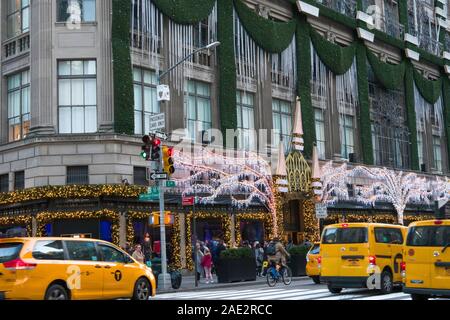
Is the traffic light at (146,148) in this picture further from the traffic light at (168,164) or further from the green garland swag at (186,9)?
the green garland swag at (186,9)

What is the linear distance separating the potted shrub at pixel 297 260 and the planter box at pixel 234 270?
283 cm

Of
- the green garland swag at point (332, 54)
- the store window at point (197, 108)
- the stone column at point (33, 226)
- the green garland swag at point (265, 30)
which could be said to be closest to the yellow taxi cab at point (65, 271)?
the stone column at point (33, 226)

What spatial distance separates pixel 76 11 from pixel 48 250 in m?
20.6

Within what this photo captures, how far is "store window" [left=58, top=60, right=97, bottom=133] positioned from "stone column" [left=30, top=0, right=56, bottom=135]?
1.78 ft

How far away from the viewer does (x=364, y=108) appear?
164 feet

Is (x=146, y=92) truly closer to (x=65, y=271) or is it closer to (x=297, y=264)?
(x=297, y=264)

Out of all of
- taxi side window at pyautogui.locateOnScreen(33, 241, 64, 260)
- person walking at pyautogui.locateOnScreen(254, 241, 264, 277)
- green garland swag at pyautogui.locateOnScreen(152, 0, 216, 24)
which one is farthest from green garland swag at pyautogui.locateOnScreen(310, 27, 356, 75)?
taxi side window at pyautogui.locateOnScreen(33, 241, 64, 260)

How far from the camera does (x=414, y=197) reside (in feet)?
172

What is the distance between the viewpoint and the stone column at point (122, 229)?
31.3m

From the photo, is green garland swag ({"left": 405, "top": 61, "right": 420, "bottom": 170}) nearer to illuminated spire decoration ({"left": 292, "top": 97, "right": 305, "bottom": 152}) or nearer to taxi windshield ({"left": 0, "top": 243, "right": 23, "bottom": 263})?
illuminated spire decoration ({"left": 292, "top": 97, "right": 305, "bottom": 152})

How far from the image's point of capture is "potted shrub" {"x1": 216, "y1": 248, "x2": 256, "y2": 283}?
90.0 ft

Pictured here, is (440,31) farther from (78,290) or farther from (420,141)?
(78,290)
